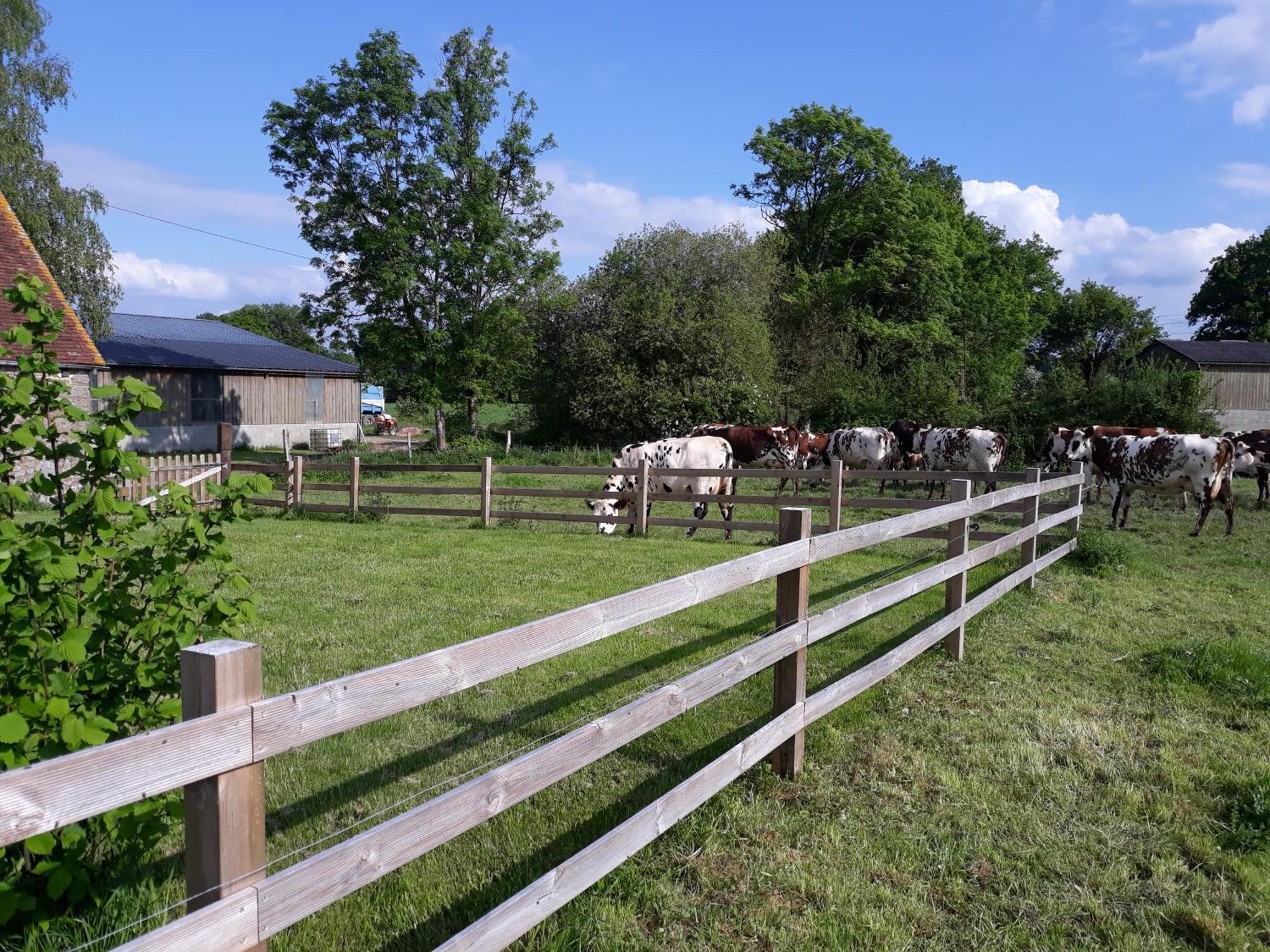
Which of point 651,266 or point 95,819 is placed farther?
point 651,266

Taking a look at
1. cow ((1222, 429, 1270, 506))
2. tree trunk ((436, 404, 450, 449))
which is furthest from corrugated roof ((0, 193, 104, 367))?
cow ((1222, 429, 1270, 506))

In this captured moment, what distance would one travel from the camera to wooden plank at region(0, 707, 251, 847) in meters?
1.46

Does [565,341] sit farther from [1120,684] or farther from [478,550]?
[1120,684]

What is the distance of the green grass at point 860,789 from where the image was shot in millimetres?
3279

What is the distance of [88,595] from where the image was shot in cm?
299

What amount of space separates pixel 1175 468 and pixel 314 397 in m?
36.3

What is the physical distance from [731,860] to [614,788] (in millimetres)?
794

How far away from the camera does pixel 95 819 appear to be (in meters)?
2.85

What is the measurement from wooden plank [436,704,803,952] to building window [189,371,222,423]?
37.9 meters

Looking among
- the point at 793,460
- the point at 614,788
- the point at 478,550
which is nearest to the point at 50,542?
the point at 614,788

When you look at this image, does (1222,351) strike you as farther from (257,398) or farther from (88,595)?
(88,595)

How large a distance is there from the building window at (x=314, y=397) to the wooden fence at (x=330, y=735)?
41121mm

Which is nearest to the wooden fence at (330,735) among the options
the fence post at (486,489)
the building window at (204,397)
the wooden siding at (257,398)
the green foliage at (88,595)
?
the green foliage at (88,595)

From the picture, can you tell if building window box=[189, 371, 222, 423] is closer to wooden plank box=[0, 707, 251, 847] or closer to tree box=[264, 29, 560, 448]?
tree box=[264, 29, 560, 448]
